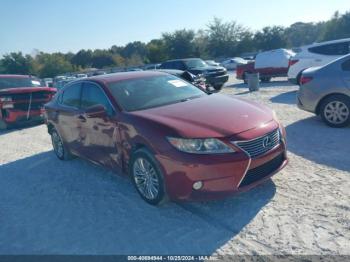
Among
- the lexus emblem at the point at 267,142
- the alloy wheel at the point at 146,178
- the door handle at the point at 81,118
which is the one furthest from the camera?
the door handle at the point at 81,118

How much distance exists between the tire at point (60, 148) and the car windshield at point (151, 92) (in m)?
2.17

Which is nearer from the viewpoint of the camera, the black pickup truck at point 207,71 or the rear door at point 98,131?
the rear door at point 98,131

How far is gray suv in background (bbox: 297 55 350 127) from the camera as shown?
654 centimetres

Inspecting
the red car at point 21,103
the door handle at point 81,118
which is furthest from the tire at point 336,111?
the red car at point 21,103

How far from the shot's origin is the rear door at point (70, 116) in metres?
5.60

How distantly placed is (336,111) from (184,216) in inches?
178

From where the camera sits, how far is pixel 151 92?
489 cm

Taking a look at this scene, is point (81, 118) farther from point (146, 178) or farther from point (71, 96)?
point (146, 178)

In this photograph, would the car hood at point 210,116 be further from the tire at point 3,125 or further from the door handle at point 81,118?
the tire at point 3,125

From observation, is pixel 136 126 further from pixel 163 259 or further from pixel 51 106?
pixel 51 106

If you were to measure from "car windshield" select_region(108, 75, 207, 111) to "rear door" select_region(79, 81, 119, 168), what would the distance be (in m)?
0.22

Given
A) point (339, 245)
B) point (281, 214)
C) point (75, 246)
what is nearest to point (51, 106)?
point (75, 246)

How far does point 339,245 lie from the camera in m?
2.94

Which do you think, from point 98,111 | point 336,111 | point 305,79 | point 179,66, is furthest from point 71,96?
point 179,66
